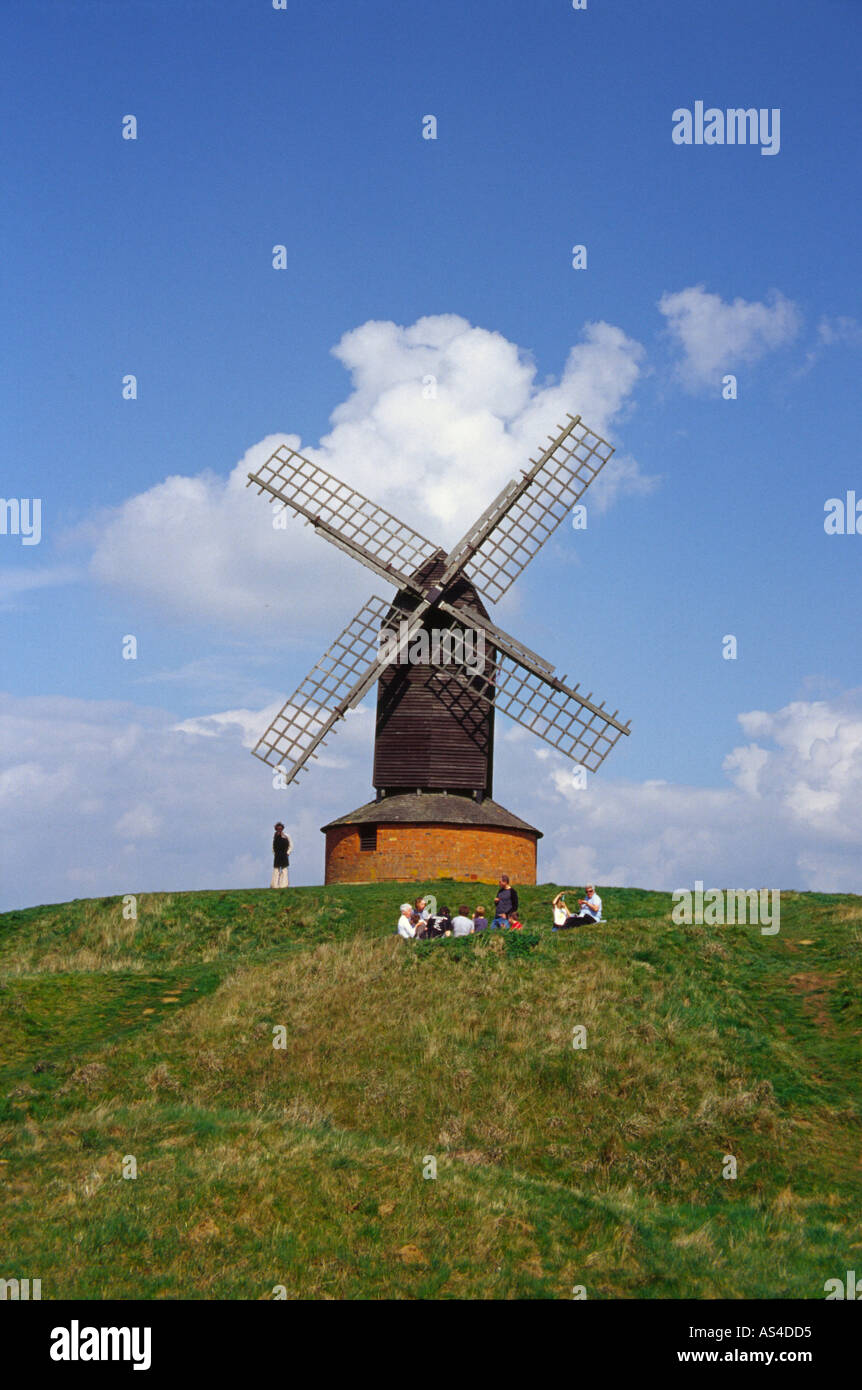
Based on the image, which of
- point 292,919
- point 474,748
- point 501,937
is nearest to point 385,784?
point 474,748

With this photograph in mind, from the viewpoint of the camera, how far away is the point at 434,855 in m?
39.4

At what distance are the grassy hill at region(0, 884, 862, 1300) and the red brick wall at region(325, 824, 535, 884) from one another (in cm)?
783

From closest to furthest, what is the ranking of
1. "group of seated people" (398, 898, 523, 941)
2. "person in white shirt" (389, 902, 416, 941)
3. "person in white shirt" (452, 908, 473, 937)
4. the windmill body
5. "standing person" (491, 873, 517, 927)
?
"person in white shirt" (389, 902, 416, 941), "group of seated people" (398, 898, 523, 941), "person in white shirt" (452, 908, 473, 937), "standing person" (491, 873, 517, 927), the windmill body

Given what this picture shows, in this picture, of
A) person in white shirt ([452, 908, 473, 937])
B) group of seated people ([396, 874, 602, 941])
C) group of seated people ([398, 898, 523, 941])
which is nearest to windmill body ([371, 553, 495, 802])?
group of seated people ([396, 874, 602, 941])

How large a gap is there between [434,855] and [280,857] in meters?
4.83

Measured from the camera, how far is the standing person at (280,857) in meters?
38.4

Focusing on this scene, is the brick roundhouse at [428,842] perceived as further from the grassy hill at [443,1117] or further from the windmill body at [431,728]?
the grassy hill at [443,1117]

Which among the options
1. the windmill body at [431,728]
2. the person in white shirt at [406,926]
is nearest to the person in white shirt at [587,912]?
the person in white shirt at [406,926]

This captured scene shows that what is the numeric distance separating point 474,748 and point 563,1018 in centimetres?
1945

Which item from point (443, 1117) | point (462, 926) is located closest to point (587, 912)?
point (462, 926)

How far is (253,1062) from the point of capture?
21750 mm

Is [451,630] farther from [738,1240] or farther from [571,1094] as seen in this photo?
[738,1240]

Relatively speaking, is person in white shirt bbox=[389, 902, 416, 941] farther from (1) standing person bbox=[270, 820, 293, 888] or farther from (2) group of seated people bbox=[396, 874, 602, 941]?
(1) standing person bbox=[270, 820, 293, 888]

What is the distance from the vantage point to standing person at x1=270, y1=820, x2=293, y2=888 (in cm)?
3838
